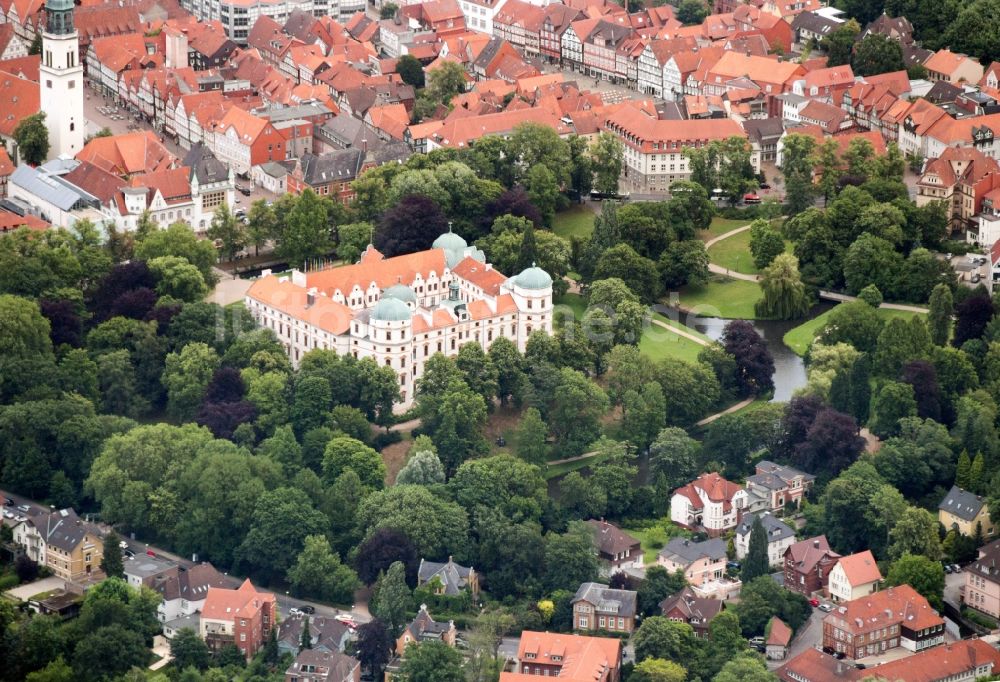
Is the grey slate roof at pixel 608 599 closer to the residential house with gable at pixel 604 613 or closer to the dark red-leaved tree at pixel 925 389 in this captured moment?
the residential house with gable at pixel 604 613

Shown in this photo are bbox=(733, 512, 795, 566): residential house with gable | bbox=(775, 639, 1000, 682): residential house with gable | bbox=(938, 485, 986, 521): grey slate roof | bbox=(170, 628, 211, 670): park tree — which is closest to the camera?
bbox=(775, 639, 1000, 682): residential house with gable

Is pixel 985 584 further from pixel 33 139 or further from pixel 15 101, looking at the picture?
pixel 15 101

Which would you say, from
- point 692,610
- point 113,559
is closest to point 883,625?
point 692,610

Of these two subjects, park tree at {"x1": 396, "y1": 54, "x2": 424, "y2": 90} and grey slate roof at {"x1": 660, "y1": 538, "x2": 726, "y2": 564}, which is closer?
grey slate roof at {"x1": 660, "y1": 538, "x2": 726, "y2": 564}

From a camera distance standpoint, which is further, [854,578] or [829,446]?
[829,446]

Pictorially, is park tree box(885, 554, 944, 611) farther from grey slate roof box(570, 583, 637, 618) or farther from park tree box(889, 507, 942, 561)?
grey slate roof box(570, 583, 637, 618)

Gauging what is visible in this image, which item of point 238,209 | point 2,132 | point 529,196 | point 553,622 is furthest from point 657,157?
point 553,622

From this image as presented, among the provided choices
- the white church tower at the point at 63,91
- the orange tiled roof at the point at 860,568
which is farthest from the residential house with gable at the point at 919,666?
the white church tower at the point at 63,91

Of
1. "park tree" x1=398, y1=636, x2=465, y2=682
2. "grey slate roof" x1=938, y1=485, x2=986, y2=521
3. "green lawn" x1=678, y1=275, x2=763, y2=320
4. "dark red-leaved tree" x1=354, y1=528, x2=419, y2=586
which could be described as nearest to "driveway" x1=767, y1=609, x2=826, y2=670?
"grey slate roof" x1=938, y1=485, x2=986, y2=521
